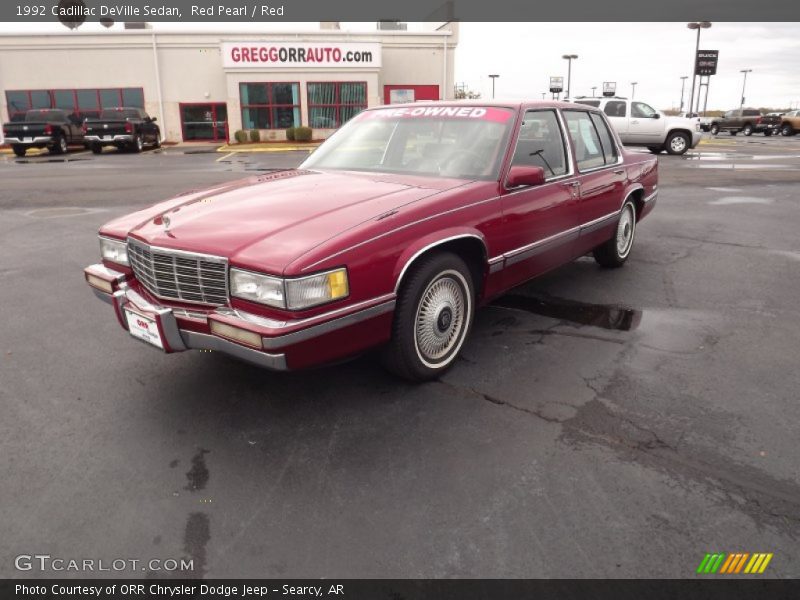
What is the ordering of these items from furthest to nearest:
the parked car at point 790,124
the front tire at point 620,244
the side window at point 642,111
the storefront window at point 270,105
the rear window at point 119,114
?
the parked car at point 790,124, the storefront window at point 270,105, the rear window at point 119,114, the side window at point 642,111, the front tire at point 620,244

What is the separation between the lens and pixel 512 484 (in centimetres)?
270

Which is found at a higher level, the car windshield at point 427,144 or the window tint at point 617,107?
the window tint at point 617,107

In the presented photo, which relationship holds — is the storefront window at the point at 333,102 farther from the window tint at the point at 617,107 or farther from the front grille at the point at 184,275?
the front grille at the point at 184,275

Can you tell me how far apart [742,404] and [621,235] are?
119 inches

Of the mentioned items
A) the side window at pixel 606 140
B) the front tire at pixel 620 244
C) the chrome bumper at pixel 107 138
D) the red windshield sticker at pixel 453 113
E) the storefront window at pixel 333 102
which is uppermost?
the storefront window at pixel 333 102

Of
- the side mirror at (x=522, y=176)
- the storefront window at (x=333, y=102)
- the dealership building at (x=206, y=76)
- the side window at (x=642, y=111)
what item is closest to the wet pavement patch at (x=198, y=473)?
the side mirror at (x=522, y=176)

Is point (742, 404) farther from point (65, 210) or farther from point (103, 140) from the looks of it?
point (103, 140)

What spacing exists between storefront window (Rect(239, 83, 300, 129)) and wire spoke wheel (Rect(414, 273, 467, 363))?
30658mm

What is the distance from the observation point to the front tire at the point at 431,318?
3.34 m

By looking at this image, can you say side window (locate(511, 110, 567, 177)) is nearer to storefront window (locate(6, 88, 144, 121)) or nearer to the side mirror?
the side mirror

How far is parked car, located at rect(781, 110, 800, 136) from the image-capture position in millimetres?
40625

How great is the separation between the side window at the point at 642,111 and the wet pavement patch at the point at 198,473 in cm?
2107

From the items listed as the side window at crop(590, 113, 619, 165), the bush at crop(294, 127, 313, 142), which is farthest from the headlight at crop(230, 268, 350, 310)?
the bush at crop(294, 127, 313, 142)

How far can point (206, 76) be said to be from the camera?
31.9 m
